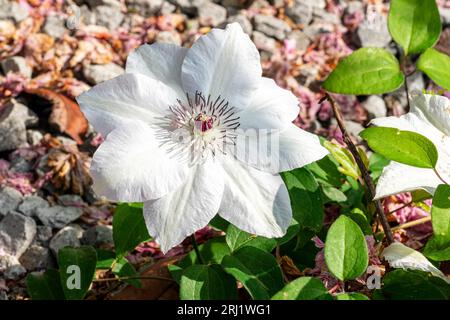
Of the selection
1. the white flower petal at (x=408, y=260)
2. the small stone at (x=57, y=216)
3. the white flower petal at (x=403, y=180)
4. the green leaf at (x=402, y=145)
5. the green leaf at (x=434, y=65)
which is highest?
the green leaf at (x=434, y=65)

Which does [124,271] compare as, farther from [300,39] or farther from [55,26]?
[300,39]

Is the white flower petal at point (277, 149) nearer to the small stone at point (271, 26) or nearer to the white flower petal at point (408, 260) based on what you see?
the white flower petal at point (408, 260)

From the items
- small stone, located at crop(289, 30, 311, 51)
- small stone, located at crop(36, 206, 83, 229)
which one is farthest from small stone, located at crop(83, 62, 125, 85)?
small stone, located at crop(289, 30, 311, 51)

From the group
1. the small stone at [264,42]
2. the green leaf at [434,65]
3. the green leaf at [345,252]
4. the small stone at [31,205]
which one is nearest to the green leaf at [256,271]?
the green leaf at [345,252]

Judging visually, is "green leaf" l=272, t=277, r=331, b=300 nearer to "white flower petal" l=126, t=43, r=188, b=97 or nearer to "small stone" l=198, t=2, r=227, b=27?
"white flower petal" l=126, t=43, r=188, b=97

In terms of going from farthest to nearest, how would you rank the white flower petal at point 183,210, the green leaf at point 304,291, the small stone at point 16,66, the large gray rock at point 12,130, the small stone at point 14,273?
the small stone at point 16,66 → the large gray rock at point 12,130 → the small stone at point 14,273 → the white flower petal at point 183,210 → the green leaf at point 304,291

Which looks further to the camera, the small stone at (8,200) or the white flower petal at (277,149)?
the small stone at (8,200)
